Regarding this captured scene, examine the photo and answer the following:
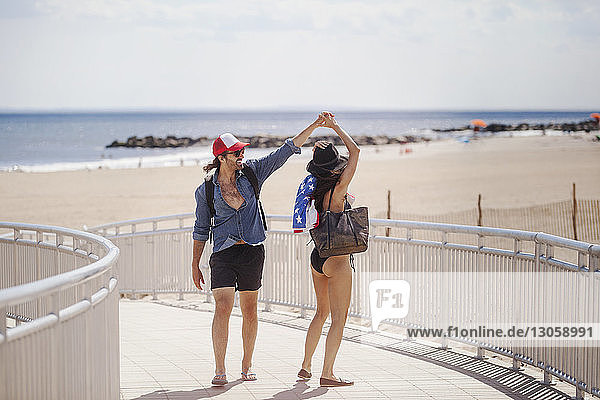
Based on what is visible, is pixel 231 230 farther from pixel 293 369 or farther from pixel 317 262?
pixel 293 369

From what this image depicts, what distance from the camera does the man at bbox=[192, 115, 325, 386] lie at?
6.20 metres

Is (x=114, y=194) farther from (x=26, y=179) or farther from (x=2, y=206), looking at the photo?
(x=26, y=179)

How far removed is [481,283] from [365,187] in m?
29.5

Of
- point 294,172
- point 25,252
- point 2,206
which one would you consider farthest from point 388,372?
point 294,172

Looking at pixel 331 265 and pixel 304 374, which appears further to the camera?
pixel 304 374

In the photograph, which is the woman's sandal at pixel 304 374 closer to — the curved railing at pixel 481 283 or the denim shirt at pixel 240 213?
the denim shirt at pixel 240 213

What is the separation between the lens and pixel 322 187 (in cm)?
607

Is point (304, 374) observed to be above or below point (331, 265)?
below

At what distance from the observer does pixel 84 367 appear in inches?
176

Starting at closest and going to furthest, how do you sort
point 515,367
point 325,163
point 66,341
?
point 66,341 → point 325,163 → point 515,367

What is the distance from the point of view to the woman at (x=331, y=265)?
5965 millimetres

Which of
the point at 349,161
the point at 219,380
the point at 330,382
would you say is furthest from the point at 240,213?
the point at 330,382

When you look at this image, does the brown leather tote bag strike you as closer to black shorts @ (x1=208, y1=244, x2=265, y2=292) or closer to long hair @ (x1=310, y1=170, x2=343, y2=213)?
long hair @ (x1=310, y1=170, x2=343, y2=213)

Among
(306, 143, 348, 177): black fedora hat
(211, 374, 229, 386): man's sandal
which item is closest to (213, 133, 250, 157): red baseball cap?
(306, 143, 348, 177): black fedora hat
